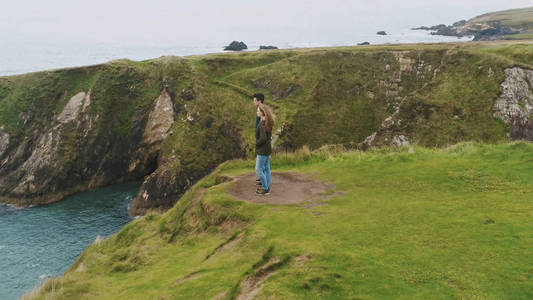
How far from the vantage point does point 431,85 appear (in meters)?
55.1

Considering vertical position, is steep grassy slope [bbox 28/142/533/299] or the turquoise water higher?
steep grassy slope [bbox 28/142/533/299]

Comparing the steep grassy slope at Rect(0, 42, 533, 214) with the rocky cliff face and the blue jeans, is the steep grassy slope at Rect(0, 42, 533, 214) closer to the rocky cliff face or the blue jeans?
the rocky cliff face

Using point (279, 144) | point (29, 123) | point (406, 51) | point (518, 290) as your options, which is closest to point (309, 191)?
point (518, 290)

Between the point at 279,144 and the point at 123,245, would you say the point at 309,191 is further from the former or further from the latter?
the point at 279,144

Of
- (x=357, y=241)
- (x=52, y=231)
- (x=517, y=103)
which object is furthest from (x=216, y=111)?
(x=357, y=241)

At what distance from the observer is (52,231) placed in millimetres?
43969

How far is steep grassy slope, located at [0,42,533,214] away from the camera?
50969 millimetres

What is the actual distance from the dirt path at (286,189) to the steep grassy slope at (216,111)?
35967 millimetres

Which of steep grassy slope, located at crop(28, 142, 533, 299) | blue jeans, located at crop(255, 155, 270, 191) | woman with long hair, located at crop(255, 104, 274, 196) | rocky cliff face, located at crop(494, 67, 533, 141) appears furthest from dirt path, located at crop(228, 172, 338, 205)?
rocky cliff face, located at crop(494, 67, 533, 141)

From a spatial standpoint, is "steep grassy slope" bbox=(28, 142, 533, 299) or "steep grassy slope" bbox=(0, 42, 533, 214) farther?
"steep grassy slope" bbox=(0, 42, 533, 214)

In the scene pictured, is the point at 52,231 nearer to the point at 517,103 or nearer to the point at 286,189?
the point at 286,189

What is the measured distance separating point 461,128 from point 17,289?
52859 mm

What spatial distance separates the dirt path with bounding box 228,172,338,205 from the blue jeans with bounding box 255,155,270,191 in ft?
1.82

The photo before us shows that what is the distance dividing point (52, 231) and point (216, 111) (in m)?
31.0
